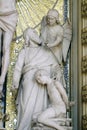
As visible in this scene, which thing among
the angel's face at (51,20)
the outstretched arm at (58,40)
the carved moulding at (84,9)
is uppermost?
the carved moulding at (84,9)

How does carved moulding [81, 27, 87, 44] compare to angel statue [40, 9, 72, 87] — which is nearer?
angel statue [40, 9, 72, 87]

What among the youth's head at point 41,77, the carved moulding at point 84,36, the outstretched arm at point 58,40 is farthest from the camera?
the carved moulding at point 84,36


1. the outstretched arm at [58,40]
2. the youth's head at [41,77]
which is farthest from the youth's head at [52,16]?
the youth's head at [41,77]

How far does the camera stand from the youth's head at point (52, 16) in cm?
621

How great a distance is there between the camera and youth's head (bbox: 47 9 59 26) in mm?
6207

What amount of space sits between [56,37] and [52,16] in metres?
0.22

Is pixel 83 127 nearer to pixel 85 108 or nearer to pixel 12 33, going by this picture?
pixel 85 108

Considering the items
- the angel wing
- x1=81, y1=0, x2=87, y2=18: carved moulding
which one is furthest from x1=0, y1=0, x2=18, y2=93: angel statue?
x1=81, y1=0, x2=87, y2=18: carved moulding

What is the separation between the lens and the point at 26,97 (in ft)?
19.8

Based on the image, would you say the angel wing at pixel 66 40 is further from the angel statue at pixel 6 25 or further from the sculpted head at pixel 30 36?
the angel statue at pixel 6 25

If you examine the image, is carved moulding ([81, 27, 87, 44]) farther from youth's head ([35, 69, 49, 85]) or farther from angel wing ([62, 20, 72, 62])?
youth's head ([35, 69, 49, 85])

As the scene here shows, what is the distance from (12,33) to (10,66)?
35 cm

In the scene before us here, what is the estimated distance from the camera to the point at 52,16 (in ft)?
20.4

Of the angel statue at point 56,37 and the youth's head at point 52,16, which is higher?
the youth's head at point 52,16
